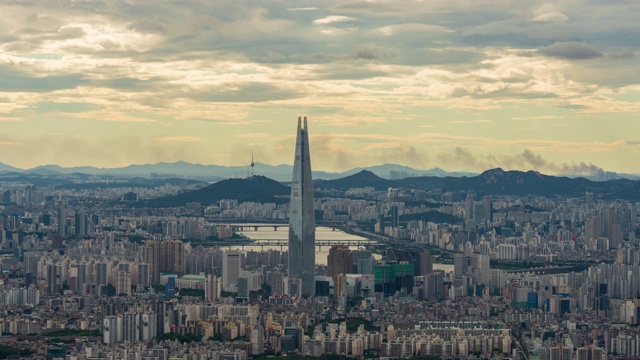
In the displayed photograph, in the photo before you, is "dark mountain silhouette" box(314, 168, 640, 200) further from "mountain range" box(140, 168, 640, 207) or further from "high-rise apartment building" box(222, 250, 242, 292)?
"high-rise apartment building" box(222, 250, 242, 292)

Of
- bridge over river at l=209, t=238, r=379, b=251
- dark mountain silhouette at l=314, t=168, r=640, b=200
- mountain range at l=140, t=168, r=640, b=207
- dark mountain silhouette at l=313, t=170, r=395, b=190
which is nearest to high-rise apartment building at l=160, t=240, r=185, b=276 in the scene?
bridge over river at l=209, t=238, r=379, b=251

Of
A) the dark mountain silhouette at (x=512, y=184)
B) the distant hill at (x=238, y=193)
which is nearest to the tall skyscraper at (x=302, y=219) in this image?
the distant hill at (x=238, y=193)

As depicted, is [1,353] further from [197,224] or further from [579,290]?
[197,224]

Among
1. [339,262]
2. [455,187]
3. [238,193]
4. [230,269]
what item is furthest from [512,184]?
[230,269]

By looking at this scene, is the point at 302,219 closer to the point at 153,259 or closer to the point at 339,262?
the point at 339,262

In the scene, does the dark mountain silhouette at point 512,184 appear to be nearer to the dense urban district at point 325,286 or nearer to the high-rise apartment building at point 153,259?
the dense urban district at point 325,286

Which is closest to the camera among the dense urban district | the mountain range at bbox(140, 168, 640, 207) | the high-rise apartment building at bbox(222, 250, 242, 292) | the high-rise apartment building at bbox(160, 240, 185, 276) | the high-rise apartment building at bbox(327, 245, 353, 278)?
the dense urban district

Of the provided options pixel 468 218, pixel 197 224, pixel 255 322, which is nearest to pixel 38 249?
pixel 197 224
